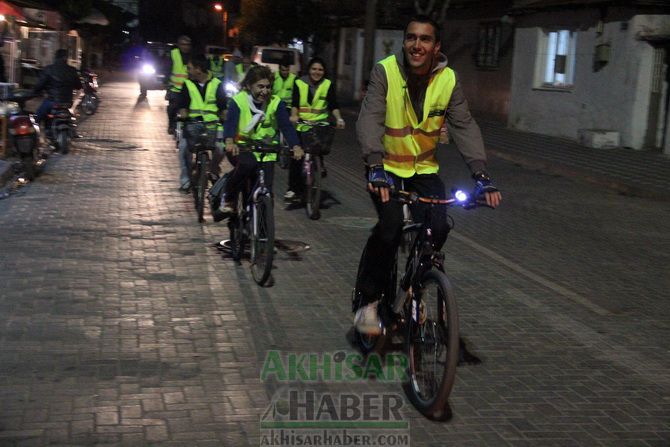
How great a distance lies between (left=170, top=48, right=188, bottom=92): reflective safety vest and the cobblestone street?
408 centimetres

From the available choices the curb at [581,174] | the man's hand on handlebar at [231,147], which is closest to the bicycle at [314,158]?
the man's hand on handlebar at [231,147]

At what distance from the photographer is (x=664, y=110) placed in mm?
20719

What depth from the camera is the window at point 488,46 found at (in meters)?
31.0

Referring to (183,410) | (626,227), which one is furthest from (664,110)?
(183,410)

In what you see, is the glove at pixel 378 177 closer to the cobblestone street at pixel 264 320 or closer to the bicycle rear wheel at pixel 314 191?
the cobblestone street at pixel 264 320

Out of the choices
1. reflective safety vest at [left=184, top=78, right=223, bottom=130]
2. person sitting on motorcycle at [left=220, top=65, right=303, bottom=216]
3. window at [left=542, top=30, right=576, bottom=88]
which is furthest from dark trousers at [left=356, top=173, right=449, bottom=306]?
window at [left=542, top=30, right=576, bottom=88]

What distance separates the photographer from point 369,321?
5.68m

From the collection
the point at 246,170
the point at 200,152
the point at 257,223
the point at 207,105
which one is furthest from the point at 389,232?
the point at 207,105

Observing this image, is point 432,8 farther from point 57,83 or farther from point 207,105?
point 207,105

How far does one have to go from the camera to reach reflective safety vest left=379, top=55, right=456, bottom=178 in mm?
5449

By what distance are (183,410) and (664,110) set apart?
17886 mm

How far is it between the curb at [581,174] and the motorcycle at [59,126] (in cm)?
912

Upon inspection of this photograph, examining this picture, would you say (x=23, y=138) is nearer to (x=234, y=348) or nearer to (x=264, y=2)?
(x=234, y=348)

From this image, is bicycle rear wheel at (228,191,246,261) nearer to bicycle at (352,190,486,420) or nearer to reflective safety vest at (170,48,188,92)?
bicycle at (352,190,486,420)
